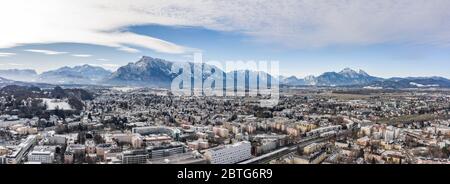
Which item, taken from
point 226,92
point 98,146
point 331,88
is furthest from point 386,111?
point 98,146

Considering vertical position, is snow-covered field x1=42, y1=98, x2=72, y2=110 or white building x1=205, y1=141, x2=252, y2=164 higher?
snow-covered field x1=42, y1=98, x2=72, y2=110

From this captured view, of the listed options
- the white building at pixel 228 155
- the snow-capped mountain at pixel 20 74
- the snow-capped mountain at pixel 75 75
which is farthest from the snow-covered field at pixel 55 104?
the white building at pixel 228 155

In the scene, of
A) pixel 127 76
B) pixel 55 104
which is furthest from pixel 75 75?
pixel 55 104

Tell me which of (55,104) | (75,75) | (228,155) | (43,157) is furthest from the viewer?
(55,104)

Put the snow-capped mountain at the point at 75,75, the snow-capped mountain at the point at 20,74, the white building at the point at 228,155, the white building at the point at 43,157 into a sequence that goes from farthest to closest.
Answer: the snow-capped mountain at the point at 75,75 < the snow-capped mountain at the point at 20,74 < the white building at the point at 43,157 < the white building at the point at 228,155

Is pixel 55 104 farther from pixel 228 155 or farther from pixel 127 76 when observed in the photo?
pixel 228 155

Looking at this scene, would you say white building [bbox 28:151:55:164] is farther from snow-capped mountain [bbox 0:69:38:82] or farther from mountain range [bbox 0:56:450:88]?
snow-capped mountain [bbox 0:69:38:82]

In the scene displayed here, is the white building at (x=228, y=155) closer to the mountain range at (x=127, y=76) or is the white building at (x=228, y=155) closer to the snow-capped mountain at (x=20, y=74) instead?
the mountain range at (x=127, y=76)

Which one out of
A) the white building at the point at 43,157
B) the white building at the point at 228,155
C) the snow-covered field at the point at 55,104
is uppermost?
the snow-covered field at the point at 55,104

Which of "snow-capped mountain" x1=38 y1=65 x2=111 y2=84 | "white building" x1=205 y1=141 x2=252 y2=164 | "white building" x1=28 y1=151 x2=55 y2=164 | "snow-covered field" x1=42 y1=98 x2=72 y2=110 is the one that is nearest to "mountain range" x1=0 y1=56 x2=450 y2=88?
"snow-capped mountain" x1=38 y1=65 x2=111 y2=84

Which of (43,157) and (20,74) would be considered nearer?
(43,157)

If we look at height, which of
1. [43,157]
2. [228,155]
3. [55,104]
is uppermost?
[55,104]
